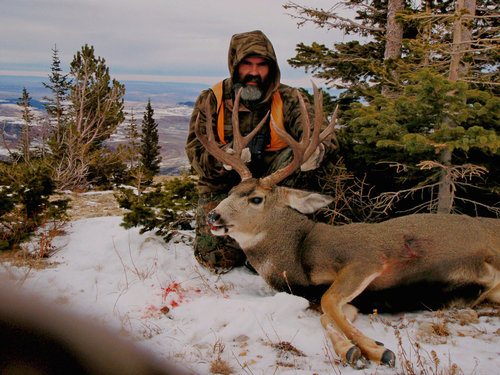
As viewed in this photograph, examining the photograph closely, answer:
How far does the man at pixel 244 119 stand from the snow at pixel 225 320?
2.43 feet

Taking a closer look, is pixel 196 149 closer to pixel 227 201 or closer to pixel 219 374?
pixel 227 201

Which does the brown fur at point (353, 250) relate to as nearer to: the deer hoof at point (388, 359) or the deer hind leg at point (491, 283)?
the deer hind leg at point (491, 283)

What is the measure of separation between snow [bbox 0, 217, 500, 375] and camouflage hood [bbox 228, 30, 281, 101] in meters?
2.80

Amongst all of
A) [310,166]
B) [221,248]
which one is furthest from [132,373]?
[221,248]

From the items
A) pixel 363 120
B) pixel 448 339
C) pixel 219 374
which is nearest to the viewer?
pixel 219 374

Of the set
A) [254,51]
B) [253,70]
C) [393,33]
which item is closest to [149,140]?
[393,33]

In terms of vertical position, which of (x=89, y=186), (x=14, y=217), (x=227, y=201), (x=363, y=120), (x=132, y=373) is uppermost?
(x=363, y=120)

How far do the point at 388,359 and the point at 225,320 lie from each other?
1383mm

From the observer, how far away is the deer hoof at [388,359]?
271 cm

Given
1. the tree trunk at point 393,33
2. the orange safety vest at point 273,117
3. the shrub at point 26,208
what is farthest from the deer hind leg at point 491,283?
the tree trunk at point 393,33

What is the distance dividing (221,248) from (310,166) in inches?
65.7

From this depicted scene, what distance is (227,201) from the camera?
4164mm

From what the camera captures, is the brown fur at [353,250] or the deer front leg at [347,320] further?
the brown fur at [353,250]

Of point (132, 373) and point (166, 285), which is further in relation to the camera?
point (166, 285)
